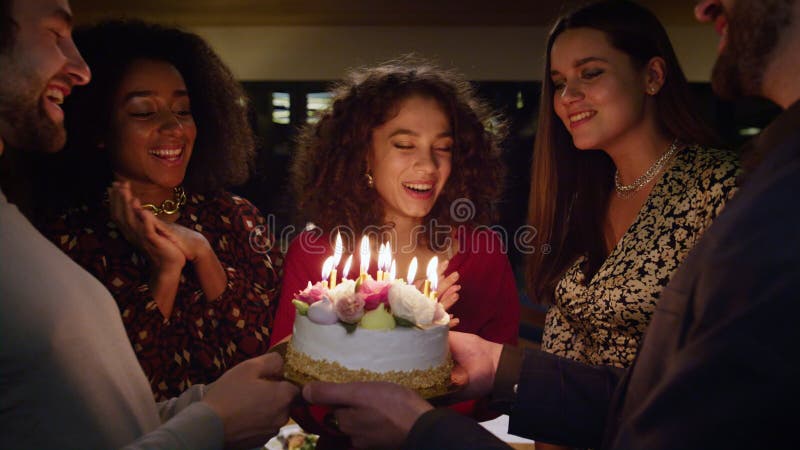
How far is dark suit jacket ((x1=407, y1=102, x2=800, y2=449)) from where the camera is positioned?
0.86 meters

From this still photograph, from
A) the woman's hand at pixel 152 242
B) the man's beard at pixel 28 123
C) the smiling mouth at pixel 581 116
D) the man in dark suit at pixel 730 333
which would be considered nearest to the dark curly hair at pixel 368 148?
the smiling mouth at pixel 581 116

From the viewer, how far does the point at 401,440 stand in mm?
1437

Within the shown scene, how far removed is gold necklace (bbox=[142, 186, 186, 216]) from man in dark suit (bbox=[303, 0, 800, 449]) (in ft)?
3.68

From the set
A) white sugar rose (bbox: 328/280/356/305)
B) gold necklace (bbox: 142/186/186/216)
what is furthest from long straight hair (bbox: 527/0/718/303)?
gold necklace (bbox: 142/186/186/216)

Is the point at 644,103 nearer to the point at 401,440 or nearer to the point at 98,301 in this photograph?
the point at 401,440

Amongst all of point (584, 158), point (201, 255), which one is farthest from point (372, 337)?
point (584, 158)

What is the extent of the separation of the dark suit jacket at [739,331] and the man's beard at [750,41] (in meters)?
0.17

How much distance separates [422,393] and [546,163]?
1.56 m

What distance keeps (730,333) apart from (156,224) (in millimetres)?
1737

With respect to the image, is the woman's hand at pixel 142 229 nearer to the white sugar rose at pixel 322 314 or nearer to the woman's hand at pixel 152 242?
the woman's hand at pixel 152 242

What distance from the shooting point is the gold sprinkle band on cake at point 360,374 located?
5.63 feet

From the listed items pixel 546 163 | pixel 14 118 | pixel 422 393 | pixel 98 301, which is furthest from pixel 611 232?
pixel 14 118

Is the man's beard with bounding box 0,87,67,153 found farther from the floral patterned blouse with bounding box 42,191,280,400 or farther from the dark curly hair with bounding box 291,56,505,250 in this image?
the dark curly hair with bounding box 291,56,505,250

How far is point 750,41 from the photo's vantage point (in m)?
1.22
